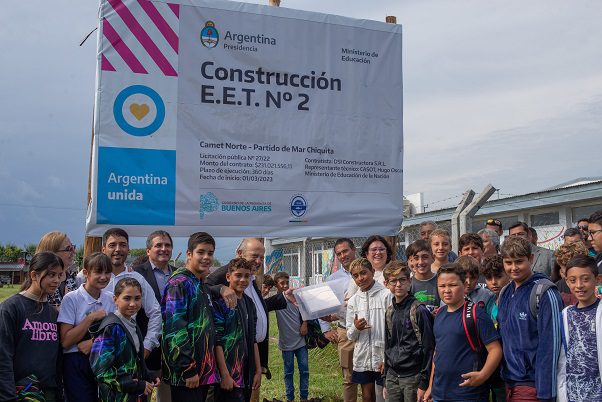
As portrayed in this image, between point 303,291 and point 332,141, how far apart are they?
1610 mm

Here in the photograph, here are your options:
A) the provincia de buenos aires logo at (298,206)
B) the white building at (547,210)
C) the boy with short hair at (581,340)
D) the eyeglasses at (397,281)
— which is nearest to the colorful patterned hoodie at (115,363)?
the eyeglasses at (397,281)

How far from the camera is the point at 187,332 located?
4.23m

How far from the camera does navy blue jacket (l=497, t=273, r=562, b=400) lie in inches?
147

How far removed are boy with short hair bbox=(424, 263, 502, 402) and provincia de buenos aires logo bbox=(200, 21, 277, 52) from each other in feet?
9.89

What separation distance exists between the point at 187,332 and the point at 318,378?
4.35 metres

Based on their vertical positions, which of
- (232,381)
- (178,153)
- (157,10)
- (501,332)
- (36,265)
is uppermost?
(157,10)

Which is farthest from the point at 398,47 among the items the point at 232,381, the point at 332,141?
the point at 232,381

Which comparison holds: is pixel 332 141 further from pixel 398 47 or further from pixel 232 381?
pixel 232 381

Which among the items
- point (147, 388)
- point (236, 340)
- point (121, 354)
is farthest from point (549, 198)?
point (121, 354)

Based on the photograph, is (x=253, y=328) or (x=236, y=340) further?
(x=253, y=328)

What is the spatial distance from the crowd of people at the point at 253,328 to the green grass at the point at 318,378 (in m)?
2.26

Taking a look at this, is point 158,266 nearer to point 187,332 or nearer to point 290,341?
point 187,332

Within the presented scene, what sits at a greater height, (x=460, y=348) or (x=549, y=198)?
(x=549, y=198)

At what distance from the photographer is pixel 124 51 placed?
551 cm
